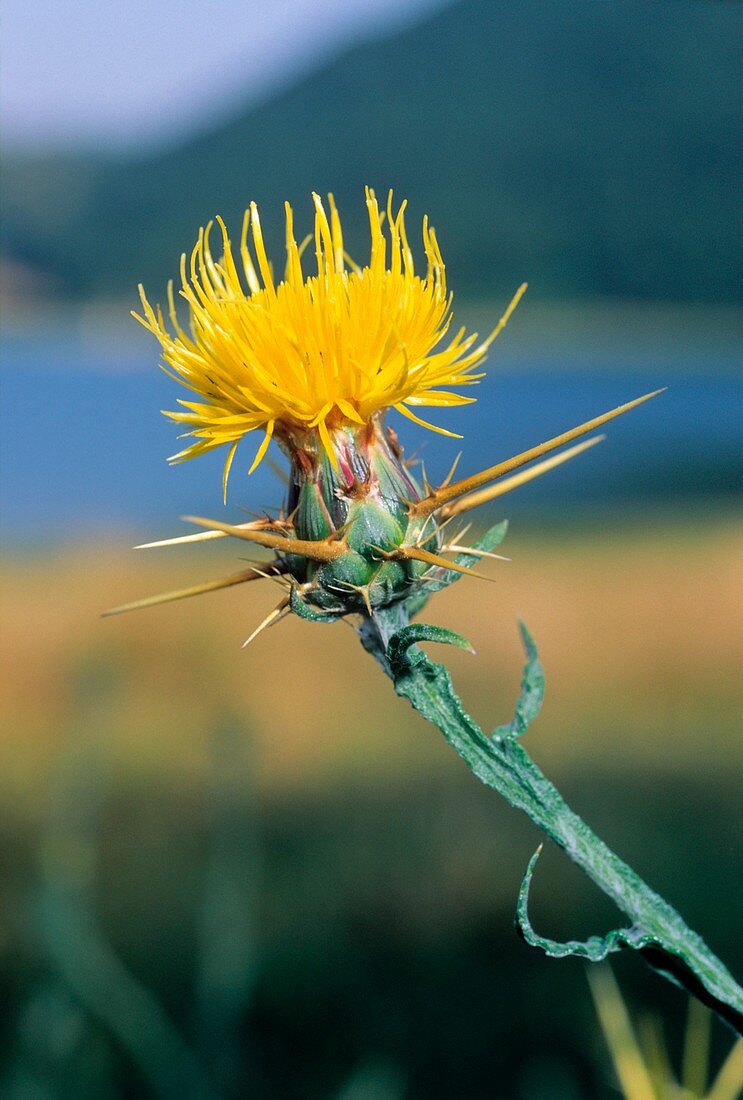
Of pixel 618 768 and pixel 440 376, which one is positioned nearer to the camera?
pixel 440 376

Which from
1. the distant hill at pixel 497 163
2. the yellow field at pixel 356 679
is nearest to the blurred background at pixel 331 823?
the yellow field at pixel 356 679

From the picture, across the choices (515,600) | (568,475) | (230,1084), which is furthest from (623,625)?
(568,475)

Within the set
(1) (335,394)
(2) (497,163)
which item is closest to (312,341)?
(1) (335,394)

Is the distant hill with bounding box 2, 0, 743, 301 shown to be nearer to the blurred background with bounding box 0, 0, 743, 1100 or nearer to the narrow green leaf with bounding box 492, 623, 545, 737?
the blurred background with bounding box 0, 0, 743, 1100

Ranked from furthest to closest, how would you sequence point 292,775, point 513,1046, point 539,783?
point 292,775 → point 513,1046 → point 539,783

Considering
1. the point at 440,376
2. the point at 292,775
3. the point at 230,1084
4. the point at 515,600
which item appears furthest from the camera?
the point at 515,600

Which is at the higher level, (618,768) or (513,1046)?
(618,768)

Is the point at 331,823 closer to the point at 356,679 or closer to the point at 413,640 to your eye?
the point at 356,679

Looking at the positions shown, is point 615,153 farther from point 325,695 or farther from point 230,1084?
point 230,1084
